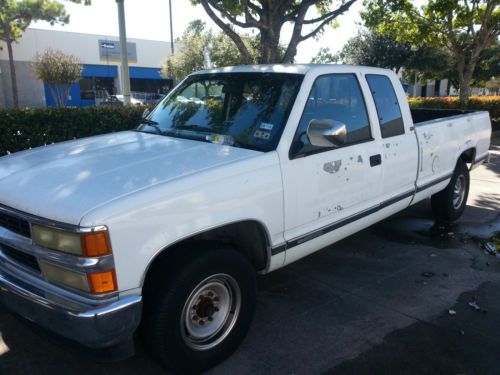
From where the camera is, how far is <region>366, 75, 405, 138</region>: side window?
419 centimetres

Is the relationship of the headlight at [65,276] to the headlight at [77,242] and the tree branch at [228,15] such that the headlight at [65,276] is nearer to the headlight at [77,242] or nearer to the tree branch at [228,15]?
the headlight at [77,242]

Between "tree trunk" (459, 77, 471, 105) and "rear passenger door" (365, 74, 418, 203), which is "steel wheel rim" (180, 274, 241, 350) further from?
"tree trunk" (459, 77, 471, 105)

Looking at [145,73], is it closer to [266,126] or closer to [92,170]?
[266,126]

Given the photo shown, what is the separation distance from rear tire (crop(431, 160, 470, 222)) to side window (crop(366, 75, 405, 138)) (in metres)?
1.73

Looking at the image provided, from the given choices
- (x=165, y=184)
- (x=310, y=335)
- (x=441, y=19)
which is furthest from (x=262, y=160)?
(x=441, y=19)

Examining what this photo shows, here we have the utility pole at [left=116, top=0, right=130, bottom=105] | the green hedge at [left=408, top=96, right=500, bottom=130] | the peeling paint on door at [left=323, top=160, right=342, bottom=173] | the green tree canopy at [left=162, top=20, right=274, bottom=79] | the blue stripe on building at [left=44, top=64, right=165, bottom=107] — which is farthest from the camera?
the blue stripe on building at [left=44, top=64, right=165, bottom=107]

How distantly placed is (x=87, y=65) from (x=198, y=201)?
36521 millimetres

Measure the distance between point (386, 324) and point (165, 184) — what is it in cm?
214

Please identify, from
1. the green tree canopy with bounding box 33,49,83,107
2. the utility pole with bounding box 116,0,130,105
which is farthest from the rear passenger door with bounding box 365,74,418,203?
the green tree canopy with bounding box 33,49,83,107

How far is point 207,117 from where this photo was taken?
3717mm

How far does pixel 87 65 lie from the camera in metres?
35.4

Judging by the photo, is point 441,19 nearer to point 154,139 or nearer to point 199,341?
point 154,139

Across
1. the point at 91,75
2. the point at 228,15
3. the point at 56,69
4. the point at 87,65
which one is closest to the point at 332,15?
the point at 228,15

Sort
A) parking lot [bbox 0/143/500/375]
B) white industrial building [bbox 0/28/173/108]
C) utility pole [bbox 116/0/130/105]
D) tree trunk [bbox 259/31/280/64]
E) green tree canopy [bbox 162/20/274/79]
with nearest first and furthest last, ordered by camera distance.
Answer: parking lot [bbox 0/143/500/375] → tree trunk [bbox 259/31/280/64] → utility pole [bbox 116/0/130/105] → green tree canopy [bbox 162/20/274/79] → white industrial building [bbox 0/28/173/108]
